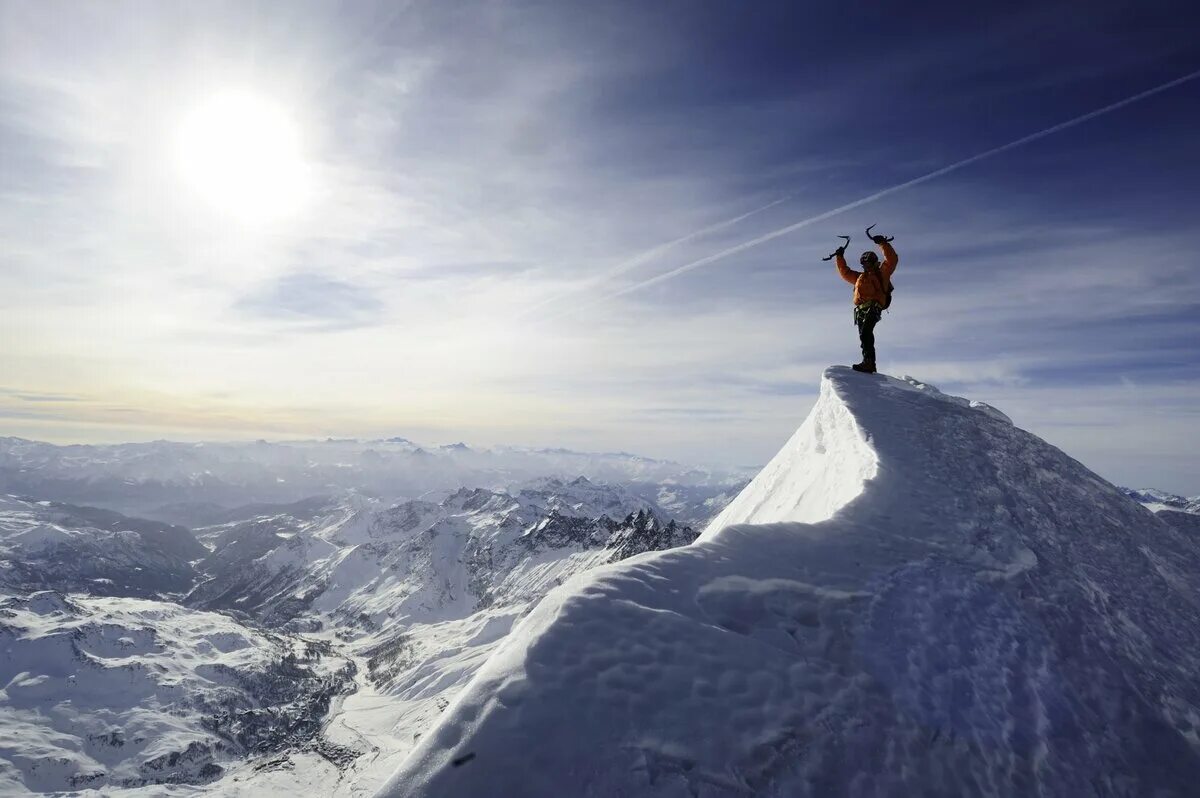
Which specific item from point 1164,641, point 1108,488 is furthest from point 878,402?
point 1164,641

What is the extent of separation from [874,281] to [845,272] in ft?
3.74

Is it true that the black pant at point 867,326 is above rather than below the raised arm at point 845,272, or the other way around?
below

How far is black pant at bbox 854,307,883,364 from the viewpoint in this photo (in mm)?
21742

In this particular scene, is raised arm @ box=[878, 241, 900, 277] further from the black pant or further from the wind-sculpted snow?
the wind-sculpted snow

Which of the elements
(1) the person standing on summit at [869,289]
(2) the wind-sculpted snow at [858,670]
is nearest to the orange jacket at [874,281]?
(1) the person standing on summit at [869,289]

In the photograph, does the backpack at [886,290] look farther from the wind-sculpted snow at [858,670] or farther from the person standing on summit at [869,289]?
the wind-sculpted snow at [858,670]

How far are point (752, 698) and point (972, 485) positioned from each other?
30.0ft

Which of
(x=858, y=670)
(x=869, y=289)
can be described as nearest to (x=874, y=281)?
(x=869, y=289)

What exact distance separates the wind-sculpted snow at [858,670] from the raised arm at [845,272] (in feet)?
37.6

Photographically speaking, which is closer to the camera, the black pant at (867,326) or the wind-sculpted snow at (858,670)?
the wind-sculpted snow at (858,670)

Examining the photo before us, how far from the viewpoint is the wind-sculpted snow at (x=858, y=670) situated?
654 centimetres

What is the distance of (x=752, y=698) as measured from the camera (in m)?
7.30

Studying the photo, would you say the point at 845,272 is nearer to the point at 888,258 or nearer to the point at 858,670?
the point at 888,258

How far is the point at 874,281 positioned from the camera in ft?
70.8
